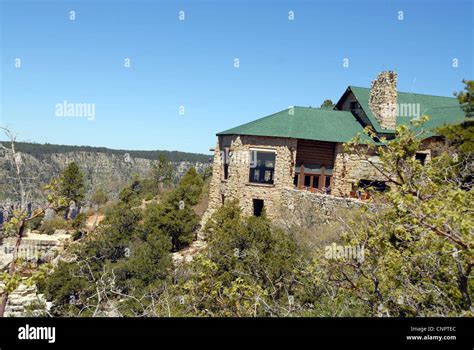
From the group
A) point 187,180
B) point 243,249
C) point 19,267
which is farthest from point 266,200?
point 19,267

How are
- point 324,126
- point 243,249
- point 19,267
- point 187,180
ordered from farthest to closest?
point 187,180
point 324,126
point 243,249
point 19,267

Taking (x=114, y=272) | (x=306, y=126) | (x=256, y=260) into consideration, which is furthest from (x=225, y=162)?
(x=256, y=260)

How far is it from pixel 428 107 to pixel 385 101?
3453mm

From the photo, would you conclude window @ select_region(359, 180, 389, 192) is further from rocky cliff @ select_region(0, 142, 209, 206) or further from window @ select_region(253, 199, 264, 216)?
rocky cliff @ select_region(0, 142, 209, 206)

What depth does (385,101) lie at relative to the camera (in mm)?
22312

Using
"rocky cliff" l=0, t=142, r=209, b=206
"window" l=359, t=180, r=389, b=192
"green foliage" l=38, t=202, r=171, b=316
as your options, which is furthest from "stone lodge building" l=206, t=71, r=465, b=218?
"rocky cliff" l=0, t=142, r=209, b=206

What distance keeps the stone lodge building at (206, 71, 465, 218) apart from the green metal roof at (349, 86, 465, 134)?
0.05 meters

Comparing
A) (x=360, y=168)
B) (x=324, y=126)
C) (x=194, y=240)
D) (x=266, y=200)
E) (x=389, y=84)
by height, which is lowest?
(x=194, y=240)

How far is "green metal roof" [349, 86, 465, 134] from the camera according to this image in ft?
74.2

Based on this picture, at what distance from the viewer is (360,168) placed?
21.4 meters
